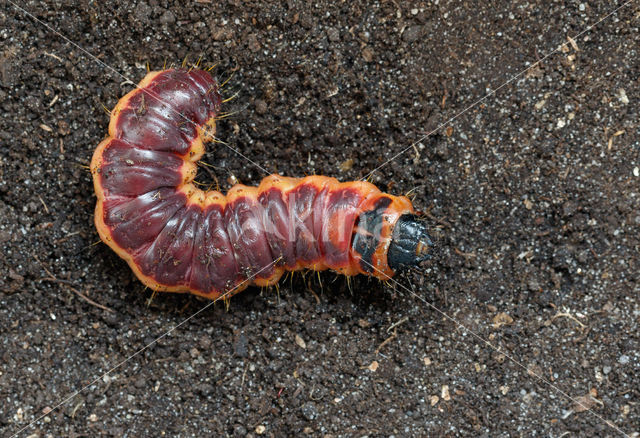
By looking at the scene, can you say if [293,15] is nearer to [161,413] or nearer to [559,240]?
[559,240]

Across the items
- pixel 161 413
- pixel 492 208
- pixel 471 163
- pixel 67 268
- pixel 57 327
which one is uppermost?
pixel 471 163

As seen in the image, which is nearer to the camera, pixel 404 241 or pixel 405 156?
pixel 404 241

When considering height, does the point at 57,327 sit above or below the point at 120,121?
below

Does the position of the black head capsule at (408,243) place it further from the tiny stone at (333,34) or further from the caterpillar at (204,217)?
the tiny stone at (333,34)

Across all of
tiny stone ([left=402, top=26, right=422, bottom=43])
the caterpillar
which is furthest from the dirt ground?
the caterpillar

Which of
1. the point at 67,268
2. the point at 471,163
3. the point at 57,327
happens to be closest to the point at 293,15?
the point at 471,163

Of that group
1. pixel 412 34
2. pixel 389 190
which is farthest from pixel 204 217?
pixel 412 34

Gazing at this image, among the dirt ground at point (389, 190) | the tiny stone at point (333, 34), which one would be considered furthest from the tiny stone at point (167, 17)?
the tiny stone at point (333, 34)
